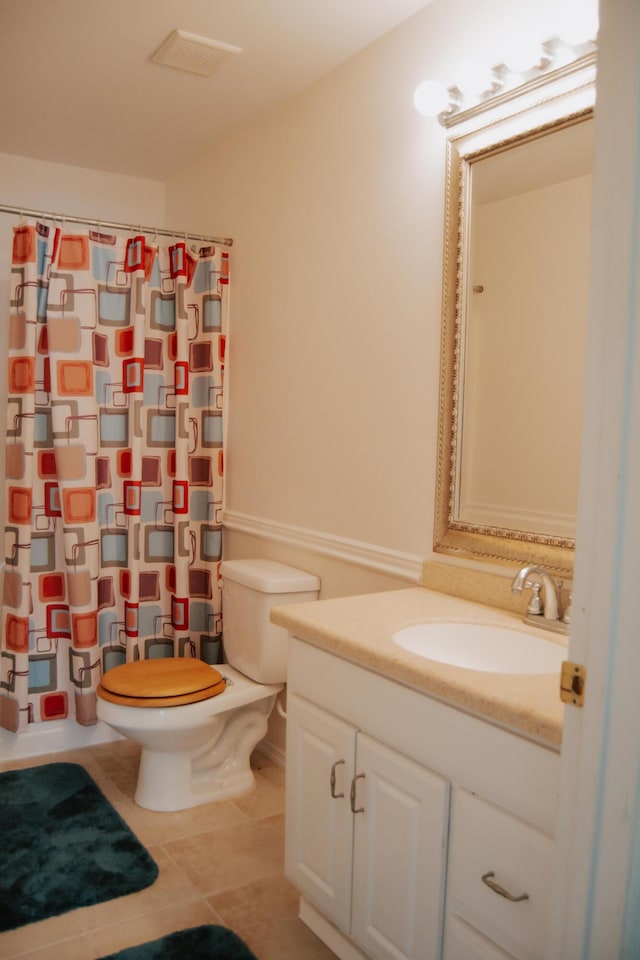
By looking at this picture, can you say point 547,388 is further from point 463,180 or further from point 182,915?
point 182,915

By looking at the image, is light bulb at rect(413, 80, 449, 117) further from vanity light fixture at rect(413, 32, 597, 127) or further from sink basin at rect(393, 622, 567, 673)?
sink basin at rect(393, 622, 567, 673)

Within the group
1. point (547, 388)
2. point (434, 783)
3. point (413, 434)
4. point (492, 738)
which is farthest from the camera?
point (413, 434)

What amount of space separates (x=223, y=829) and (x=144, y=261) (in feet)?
6.68

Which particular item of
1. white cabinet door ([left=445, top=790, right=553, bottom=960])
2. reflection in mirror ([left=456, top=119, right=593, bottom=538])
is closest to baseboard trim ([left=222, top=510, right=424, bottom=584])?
reflection in mirror ([left=456, top=119, right=593, bottom=538])

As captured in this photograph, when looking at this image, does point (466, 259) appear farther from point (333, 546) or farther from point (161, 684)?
point (161, 684)

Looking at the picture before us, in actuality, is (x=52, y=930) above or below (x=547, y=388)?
below

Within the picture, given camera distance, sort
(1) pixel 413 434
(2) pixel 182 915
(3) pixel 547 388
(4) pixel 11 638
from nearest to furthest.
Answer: (3) pixel 547 388, (2) pixel 182 915, (1) pixel 413 434, (4) pixel 11 638

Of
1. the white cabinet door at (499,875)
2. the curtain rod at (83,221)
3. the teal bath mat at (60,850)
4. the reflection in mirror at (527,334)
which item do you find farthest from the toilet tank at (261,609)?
the curtain rod at (83,221)

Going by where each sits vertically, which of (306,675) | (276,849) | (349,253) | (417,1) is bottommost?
(276,849)

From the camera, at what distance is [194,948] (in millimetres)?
1854

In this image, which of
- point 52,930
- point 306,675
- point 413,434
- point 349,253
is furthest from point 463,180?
point 52,930

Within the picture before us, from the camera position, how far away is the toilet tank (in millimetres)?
2572

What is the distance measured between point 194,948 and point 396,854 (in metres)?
0.66

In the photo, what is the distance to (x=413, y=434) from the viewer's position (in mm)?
2207
